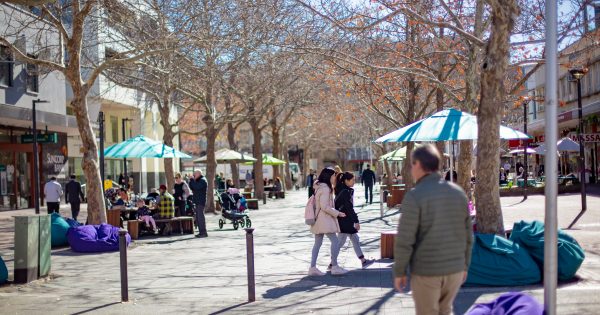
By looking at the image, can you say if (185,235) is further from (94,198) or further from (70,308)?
(70,308)

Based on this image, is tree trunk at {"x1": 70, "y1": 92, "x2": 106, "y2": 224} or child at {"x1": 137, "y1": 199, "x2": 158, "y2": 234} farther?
child at {"x1": 137, "y1": 199, "x2": 158, "y2": 234}

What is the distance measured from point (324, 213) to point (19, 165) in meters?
24.6

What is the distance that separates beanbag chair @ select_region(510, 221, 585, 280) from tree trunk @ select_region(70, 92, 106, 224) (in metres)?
10.3

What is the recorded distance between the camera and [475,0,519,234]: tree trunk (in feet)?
35.7

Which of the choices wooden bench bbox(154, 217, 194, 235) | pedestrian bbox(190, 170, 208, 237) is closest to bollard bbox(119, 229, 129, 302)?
pedestrian bbox(190, 170, 208, 237)

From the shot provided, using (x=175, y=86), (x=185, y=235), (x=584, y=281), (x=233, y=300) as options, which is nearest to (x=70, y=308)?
(x=233, y=300)

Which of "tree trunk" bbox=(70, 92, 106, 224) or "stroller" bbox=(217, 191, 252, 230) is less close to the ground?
"tree trunk" bbox=(70, 92, 106, 224)

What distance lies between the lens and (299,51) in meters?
18.8

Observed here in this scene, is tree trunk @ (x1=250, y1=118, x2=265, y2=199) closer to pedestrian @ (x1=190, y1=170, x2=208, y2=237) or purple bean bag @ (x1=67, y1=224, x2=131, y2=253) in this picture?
pedestrian @ (x1=190, y1=170, x2=208, y2=237)

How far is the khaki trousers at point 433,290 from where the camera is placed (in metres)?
5.30

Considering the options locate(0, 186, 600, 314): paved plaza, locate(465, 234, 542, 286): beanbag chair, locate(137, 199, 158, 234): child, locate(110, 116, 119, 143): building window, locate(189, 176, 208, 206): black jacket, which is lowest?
locate(0, 186, 600, 314): paved plaza

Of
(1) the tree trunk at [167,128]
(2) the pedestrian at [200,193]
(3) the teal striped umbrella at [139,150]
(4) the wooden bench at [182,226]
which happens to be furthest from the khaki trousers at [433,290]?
(1) the tree trunk at [167,128]

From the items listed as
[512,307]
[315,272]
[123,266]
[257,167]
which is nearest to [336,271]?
[315,272]

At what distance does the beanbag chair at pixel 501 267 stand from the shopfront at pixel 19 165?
23.0 meters
